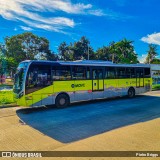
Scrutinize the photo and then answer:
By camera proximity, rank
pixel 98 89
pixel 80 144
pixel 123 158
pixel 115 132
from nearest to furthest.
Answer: pixel 123 158 → pixel 80 144 → pixel 115 132 → pixel 98 89

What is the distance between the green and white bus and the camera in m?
11.5

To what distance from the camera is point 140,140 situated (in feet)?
20.8

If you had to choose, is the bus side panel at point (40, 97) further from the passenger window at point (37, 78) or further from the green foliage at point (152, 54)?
the green foliage at point (152, 54)

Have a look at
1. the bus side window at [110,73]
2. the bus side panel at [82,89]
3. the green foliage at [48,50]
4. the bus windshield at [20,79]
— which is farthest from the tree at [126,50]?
the bus windshield at [20,79]

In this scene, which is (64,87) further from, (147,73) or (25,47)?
(25,47)

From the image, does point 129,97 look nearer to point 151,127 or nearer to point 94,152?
point 151,127

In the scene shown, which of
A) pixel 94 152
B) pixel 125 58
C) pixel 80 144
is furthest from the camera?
pixel 125 58

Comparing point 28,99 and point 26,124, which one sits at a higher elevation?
point 28,99

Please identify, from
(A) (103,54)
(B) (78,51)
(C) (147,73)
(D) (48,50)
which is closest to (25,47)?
(D) (48,50)

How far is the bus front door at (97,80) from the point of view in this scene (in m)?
14.8

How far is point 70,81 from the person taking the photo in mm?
13297

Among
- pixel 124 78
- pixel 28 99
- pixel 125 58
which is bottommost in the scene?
pixel 28 99

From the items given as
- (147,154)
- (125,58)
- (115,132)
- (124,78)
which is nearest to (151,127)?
(115,132)

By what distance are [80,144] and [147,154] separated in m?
1.96
